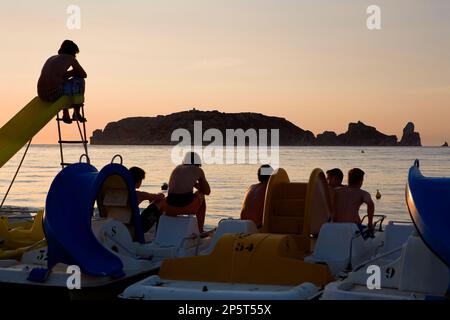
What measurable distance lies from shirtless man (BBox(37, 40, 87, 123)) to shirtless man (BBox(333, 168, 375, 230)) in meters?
4.30

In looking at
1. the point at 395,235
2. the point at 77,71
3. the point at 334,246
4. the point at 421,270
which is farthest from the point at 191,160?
the point at 421,270

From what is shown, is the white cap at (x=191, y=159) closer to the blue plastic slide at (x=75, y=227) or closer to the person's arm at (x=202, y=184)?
the person's arm at (x=202, y=184)

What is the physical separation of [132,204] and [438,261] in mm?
4577

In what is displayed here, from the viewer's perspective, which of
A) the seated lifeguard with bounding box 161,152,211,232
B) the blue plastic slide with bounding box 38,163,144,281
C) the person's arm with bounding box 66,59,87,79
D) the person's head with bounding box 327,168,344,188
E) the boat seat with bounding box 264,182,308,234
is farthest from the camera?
the person's arm with bounding box 66,59,87,79

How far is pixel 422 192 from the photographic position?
6.57 meters

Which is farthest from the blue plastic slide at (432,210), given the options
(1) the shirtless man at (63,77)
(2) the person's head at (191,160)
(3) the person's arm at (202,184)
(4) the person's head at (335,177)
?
(1) the shirtless man at (63,77)

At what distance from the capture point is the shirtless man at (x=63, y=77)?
428 inches

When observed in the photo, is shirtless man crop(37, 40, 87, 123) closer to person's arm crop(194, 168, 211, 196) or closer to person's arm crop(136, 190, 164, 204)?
person's arm crop(136, 190, 164, 204)

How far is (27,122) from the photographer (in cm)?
1065

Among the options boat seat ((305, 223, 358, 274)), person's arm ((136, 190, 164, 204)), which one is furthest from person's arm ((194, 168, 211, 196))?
boat seat ((305, 223, 358, 274))

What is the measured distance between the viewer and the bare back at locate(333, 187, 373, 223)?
984 centimetres

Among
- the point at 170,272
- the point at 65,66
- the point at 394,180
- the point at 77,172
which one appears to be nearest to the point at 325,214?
the point at 170,272

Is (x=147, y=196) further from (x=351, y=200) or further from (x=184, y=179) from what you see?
(x=351, y=200)

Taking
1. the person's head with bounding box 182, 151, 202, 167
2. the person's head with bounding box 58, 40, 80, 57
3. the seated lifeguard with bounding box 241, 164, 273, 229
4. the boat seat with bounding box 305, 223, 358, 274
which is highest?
the person's head with bounding box 58, 40, 80, 57
